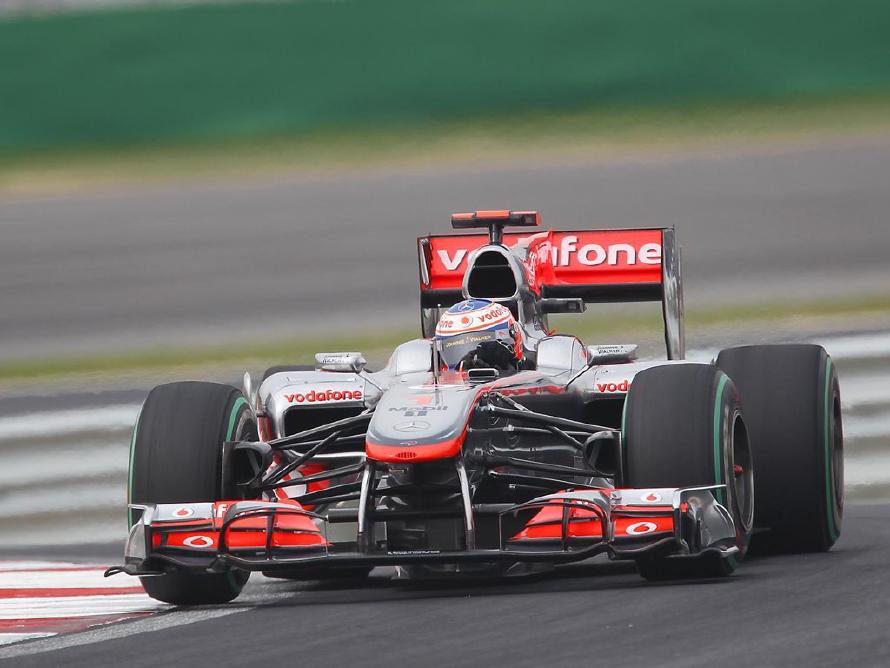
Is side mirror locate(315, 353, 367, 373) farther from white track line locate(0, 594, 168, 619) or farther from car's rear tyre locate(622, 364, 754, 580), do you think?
car's rear tyre locate(622, 364, 754, 580)

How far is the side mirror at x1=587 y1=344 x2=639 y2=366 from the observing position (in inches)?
436

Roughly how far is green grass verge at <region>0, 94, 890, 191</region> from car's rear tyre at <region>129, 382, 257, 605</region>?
10207 mm

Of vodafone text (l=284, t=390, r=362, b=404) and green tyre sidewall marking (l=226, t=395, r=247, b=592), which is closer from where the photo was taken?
green tyre sidewall marking (l=226, t=395, r=247, b=592)

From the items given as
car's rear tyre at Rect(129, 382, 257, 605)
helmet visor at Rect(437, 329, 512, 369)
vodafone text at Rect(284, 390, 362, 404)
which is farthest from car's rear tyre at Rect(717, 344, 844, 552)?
car's rear tyre at Rect(129, 382, 257, 605)

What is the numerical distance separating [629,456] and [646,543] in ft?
1.69

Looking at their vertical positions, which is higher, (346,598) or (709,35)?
(709,35)

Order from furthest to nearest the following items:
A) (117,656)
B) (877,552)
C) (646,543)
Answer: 1. (877,552)
2. (646,543)
3. (117,656)

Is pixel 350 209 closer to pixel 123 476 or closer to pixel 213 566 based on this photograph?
pixel 123 476

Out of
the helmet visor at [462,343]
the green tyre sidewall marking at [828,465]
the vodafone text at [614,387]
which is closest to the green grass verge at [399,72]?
the green tyre sidewall marking at [828,465]

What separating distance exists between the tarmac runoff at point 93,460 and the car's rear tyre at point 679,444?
5.31 meters

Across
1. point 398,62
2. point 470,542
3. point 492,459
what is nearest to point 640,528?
point 470,542

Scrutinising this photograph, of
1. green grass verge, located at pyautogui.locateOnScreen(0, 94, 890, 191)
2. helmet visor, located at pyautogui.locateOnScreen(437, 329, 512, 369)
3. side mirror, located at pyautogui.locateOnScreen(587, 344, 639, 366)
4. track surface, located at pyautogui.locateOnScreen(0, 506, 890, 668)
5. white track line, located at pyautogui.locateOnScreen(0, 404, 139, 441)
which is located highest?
green grass verge, located at pyautogui.locateOnScreen(0, 94, 890, 191)

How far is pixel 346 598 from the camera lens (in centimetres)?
962

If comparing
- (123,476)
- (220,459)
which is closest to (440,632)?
(220,459)
